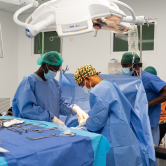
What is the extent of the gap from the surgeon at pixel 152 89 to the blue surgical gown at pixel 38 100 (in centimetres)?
88

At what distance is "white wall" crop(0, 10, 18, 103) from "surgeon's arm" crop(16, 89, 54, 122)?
3.86 meters

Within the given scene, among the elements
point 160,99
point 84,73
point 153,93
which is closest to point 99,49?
point 153,93

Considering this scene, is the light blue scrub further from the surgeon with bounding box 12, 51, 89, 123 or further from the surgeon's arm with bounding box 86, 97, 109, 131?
the surgeon's arm with bounding box 86, 97, 109, 131

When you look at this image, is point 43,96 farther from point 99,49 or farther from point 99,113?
point 99,49

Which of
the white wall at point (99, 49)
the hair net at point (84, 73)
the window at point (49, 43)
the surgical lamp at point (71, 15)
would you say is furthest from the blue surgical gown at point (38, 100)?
the window at point (49, 43)

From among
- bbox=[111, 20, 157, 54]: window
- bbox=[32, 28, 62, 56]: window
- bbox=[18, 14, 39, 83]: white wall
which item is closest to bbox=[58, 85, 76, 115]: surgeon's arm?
bbox=[111, 20, 157, 54]: window

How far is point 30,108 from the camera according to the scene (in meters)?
2.01

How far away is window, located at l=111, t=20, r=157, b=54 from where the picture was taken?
4309mm

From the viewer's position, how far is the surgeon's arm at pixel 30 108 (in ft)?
6.52

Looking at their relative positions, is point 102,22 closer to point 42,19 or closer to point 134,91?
point 42,19

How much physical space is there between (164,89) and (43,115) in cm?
138

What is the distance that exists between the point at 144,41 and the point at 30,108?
3.15 m

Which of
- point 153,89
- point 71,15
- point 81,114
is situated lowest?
point 81,114

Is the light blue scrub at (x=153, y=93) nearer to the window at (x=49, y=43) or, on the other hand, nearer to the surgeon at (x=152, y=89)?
the surgeon at (x=152, y=89)
